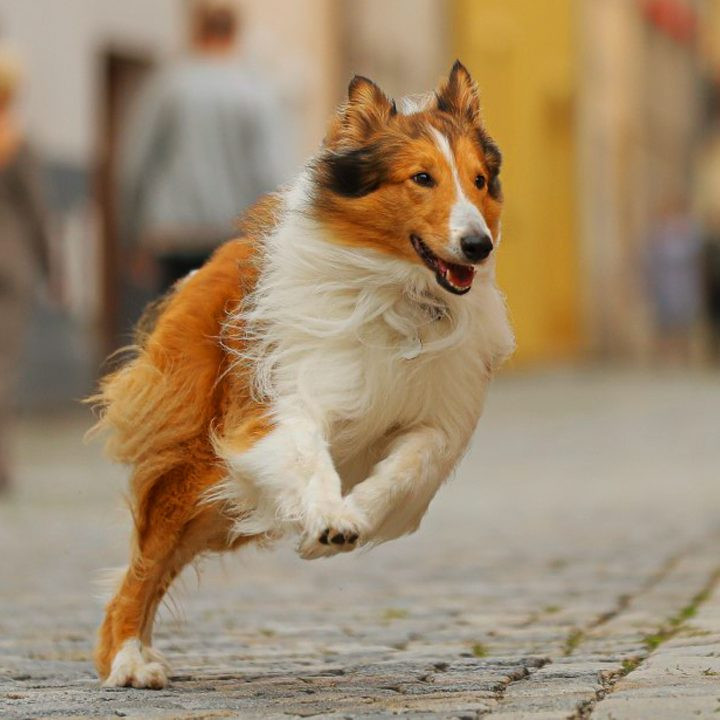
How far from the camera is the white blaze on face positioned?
5387 millimetres

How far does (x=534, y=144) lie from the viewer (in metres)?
30.7

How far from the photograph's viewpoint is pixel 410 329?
18.5 feet

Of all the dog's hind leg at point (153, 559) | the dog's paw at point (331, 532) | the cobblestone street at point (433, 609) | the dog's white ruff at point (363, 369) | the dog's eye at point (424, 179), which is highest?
the dog's eye at point (424, 179)

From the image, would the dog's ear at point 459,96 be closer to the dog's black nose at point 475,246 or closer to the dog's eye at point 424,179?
the dog's eye at point 424,179

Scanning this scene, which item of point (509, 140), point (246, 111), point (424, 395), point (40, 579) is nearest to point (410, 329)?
point (424, 395)

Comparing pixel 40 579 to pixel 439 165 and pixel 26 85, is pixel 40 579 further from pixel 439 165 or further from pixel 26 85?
pixel 26 85

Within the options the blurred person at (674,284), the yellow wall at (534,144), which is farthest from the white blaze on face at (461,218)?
the blurred person at (674,284)

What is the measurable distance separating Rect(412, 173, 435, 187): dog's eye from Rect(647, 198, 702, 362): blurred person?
28707 mm

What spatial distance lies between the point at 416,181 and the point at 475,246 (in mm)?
277

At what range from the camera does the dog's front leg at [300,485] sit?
5164 mm

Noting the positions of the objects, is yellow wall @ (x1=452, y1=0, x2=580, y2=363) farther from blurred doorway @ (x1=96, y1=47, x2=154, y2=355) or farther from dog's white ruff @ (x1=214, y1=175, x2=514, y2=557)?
dog's white ruff @ (x1=214, y1=175, x2=514, y2=557)

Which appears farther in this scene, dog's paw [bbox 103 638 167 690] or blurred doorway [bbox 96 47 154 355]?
blurred doorway [bbox 96 47 154 355]

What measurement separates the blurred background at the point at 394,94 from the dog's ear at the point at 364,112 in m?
1.13

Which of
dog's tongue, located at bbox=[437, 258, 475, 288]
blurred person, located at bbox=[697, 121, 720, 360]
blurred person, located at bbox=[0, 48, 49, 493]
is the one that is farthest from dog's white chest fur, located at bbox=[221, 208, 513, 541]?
blurred person, located at bbox=[697, 121, 720, 360]
